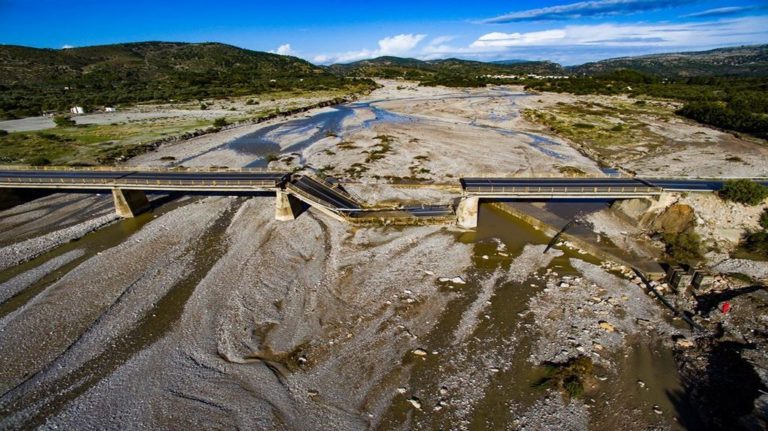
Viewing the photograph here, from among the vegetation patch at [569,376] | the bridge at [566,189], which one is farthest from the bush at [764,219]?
the vegetation patch at [569,376]

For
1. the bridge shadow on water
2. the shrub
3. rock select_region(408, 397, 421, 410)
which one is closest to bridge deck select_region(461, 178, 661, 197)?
the bridge shadow on water

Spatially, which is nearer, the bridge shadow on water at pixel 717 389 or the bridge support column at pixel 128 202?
the bridge shadow on water at pixel 717 389

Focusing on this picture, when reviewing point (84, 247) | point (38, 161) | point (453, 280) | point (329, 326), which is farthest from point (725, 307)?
point (38, 161)

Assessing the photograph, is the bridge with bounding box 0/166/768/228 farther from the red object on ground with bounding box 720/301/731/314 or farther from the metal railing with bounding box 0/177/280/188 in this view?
the red object on ground with bounding box 720/301/731/314

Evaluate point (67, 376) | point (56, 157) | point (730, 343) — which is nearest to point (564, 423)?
point (730, 343)

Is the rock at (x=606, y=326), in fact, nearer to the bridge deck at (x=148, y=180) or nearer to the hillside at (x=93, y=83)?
the bridge deck at (x=148, y=180)
